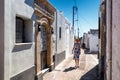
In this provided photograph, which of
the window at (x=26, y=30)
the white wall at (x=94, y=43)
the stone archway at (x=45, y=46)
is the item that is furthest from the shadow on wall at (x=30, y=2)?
the white wall at (x=94, y=43)

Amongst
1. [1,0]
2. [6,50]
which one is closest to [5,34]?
[6,50]

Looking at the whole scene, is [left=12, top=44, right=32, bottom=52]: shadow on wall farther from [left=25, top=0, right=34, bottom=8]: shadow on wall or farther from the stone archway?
the stone archway

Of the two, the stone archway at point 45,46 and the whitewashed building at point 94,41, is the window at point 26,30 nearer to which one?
the stone archway at point 45,46

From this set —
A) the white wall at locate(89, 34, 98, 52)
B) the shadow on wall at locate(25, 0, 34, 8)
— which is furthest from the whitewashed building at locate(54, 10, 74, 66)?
the white wall at locate(89, 34, 98, 52)

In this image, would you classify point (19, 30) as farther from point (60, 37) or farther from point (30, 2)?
point (60, 37)

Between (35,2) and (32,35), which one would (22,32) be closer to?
(32,35)

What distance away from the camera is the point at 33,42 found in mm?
6648

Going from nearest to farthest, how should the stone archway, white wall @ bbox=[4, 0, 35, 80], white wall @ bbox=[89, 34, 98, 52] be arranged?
white wall @ bbox=[4, 0, 35, 80] < the stone archway < white wall @ bbox=[89, 34, 98, 52]

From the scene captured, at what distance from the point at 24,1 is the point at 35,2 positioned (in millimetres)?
1301

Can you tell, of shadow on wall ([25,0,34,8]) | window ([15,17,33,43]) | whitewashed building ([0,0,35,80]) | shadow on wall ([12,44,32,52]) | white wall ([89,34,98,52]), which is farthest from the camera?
white wall ([89,34,98,52])

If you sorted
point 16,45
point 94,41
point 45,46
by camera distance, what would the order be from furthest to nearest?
point 94,41
point 45,46
point 16,45

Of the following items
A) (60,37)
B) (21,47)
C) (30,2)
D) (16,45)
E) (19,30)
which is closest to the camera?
(16,45)

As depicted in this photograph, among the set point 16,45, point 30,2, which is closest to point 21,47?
point 16,45

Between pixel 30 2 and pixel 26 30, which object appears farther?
pixel 26 30
